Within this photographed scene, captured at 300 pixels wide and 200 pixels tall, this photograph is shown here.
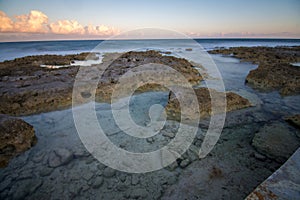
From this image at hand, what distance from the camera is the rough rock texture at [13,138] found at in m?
3.46

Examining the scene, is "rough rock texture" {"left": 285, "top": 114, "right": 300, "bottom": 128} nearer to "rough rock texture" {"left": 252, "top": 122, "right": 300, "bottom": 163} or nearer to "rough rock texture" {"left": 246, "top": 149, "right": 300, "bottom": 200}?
"rough rock texture" {"left": 252, "top": 122, "right": 300, "bottom": 163}

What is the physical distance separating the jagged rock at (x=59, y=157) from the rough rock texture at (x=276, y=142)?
4071 mm

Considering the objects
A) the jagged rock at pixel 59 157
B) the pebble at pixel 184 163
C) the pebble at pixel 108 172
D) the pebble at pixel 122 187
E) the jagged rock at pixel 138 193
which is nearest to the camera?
the jagged rock at pixel 138 193

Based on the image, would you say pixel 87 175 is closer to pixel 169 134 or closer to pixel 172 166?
pixel 172 166

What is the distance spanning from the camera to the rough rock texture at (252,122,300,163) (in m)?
3.21

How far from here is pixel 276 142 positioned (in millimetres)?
3492

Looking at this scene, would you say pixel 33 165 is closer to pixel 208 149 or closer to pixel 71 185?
pixel 71 185

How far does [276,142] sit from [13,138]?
588 cm

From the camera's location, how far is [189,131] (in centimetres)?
425

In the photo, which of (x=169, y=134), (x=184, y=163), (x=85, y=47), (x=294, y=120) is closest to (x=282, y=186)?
(x=184, y=163)

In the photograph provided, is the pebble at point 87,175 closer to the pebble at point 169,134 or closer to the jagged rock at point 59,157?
the jagged rock at point 59,157

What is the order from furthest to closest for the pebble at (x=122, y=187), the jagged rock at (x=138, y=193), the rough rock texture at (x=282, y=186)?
the pebble at (x=122, y=187), the jagged rock at (x=138, y=193), the rough rock texture at (x=282, y=186)

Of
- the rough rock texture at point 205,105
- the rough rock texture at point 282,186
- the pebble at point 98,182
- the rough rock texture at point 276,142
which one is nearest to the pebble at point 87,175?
the pebble at point 98,182

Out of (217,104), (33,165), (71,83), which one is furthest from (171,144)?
(71,83)
